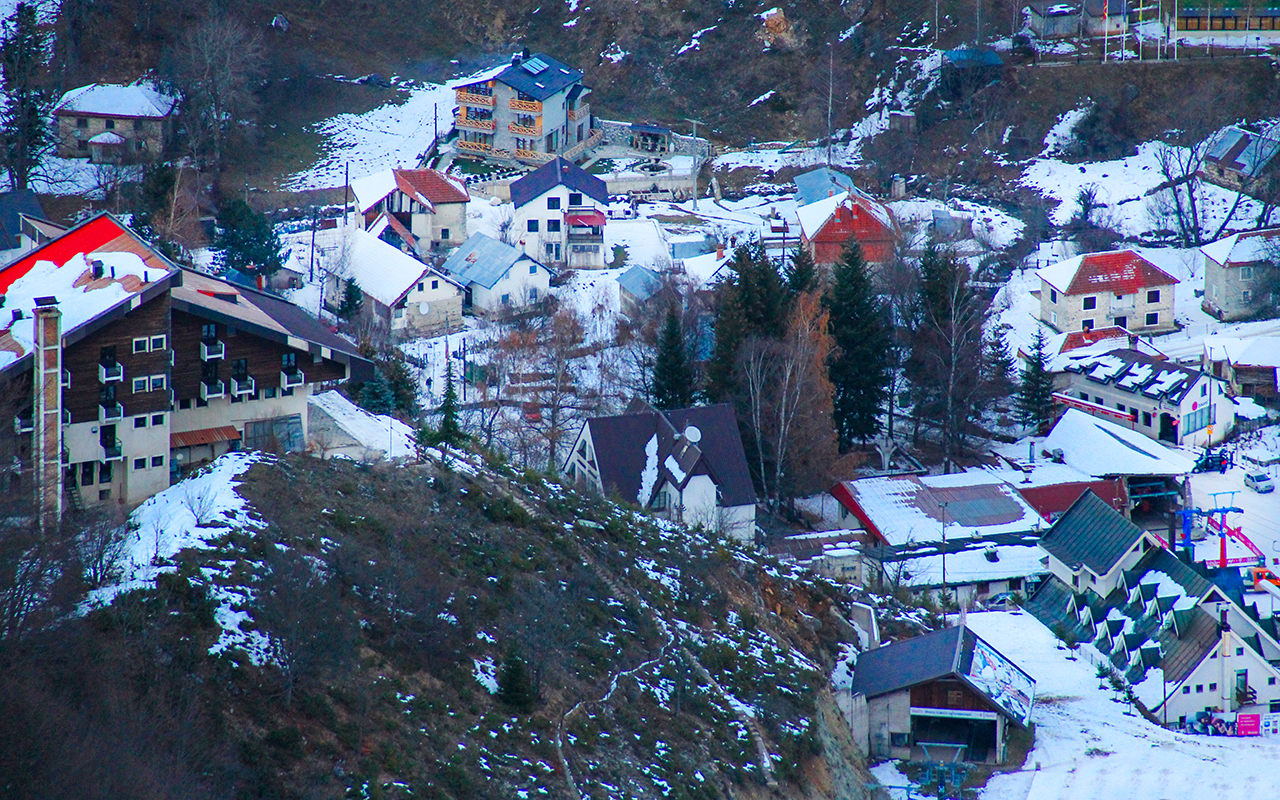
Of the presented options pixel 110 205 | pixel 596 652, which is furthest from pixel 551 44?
pixel 596 652

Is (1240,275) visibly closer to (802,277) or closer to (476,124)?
(802,277)

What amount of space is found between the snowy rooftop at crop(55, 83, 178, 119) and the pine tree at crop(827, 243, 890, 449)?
3303cm

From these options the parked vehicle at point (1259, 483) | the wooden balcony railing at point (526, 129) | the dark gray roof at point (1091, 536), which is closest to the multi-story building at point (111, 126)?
the wooden balcony railing at point (526, 129)

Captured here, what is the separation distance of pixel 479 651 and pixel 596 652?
285cm

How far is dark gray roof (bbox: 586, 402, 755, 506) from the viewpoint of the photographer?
129 feet

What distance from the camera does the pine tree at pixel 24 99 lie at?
194 feet

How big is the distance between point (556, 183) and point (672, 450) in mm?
22492

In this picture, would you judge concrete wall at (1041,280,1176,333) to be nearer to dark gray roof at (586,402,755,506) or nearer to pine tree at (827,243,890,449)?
pine tree at (827,243,890,449)

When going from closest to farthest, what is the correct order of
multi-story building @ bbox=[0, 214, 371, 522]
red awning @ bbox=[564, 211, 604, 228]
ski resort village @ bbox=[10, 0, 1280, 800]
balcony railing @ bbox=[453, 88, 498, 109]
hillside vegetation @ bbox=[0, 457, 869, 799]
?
hillside vegetation @ bbox=[0, 457, 869, 799]
ski resort village @ bbox=[10, 0, 1280, 800]
multi-story building @ bbox=[0, 214, 371, 522]
red awning @ bbox=[564, 211, 604, 228]
balcony railing @ bbox=[453, 88, 498, 109]

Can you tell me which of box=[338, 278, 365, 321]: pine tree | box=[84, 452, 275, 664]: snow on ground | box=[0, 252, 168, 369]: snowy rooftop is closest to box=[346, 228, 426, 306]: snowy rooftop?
box=[338, 278, 365, 321]: pine tree

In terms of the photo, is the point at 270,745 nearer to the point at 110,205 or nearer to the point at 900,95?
the point at 110,205

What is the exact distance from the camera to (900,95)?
7269cm

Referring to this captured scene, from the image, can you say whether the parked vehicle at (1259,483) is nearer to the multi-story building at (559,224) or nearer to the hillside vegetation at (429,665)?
the hillside vegetation at (429,665)

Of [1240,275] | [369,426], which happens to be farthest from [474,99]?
[369,426]
